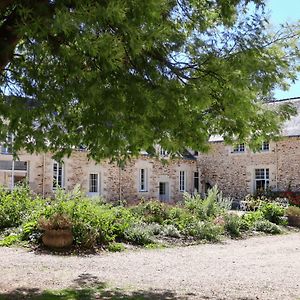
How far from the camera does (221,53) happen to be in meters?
5.27

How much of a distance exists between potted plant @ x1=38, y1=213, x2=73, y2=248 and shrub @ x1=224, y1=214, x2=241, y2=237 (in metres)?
5.71

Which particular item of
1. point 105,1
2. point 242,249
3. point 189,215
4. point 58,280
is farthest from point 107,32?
point 189,215

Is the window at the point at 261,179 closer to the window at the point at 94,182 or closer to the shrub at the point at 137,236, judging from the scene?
the window at the point at 94,182

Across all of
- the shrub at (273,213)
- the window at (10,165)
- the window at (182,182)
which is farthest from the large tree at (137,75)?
the window at (182,182)

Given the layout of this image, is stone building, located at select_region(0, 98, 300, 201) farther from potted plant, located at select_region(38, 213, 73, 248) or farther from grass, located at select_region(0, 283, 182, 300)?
grass, located at select_region(0, 283, 182, 300)

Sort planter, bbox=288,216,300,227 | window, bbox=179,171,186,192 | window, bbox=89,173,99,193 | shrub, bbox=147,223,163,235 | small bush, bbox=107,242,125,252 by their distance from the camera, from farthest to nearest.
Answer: window, bbox=179,171,186,192 < window, bbox=89,173,99,193 < planter, bbox=288,216,300,227 < shrub, bbox=147,223,163,235 < small bush, bbox=107,242,125,252

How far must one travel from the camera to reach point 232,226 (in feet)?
48.4

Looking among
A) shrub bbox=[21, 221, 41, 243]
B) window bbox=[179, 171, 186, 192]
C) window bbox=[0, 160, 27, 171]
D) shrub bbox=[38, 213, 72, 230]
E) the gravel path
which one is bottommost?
the gravel path

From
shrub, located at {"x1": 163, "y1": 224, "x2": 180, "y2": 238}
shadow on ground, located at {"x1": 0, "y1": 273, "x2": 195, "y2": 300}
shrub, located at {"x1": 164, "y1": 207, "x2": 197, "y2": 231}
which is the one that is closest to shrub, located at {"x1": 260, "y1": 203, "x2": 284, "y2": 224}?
shrub, located at {"x1": 164, "y1": 207, "x2": 197, "y2": 231}

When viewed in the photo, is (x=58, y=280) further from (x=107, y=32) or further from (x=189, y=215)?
(x=189, y=215)

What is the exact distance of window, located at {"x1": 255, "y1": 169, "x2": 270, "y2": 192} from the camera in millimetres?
29070

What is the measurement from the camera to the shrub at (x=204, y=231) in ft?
44.2

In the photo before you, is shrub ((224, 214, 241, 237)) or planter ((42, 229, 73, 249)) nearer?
planter ((42, 229, 73, 249))

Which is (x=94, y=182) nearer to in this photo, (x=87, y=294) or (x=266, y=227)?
(x=266, y=227)
